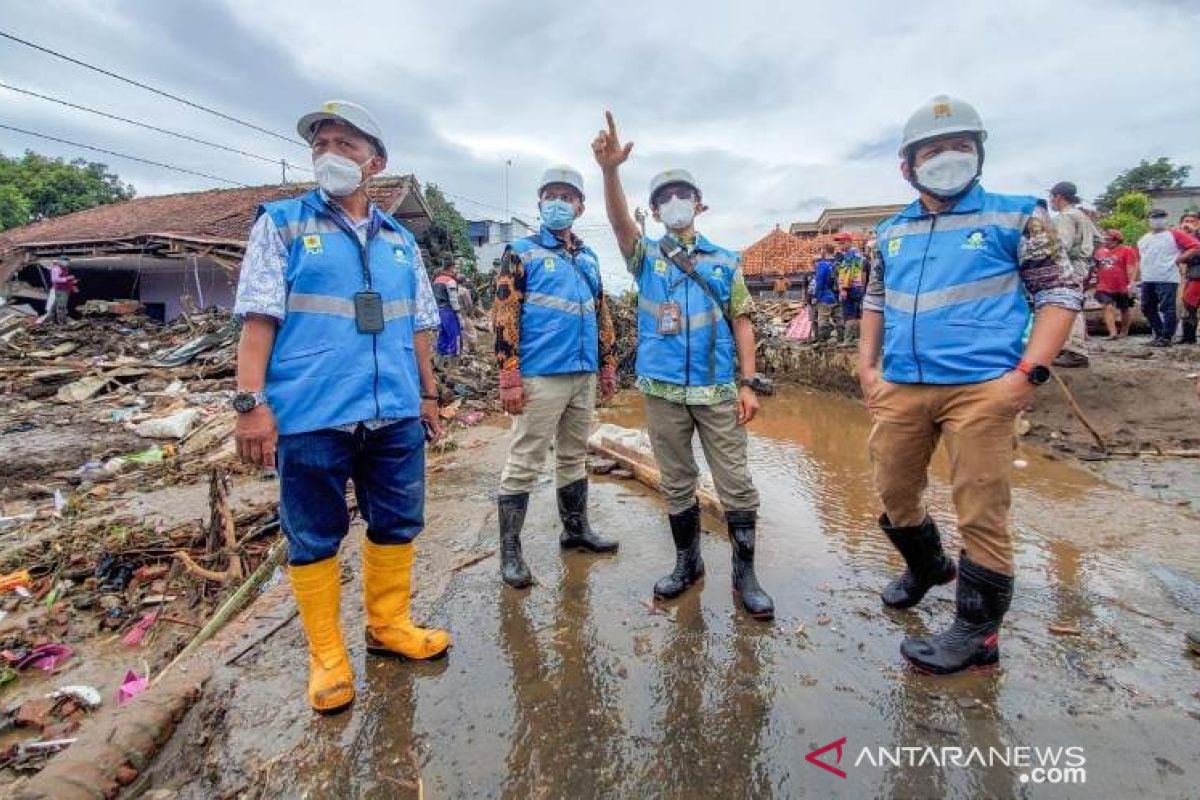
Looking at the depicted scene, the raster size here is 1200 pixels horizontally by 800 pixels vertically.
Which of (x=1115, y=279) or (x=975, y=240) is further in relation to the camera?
(x=1115, y=279)

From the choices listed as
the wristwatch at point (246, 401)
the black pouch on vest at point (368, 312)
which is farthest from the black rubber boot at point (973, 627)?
the wristwatch at point (246, 401)

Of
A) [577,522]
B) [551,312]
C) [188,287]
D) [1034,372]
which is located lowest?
[577,522]

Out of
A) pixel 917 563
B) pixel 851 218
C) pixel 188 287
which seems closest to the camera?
pixel 917 563

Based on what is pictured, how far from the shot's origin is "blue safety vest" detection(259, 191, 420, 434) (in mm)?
2156

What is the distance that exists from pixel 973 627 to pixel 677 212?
2202 millimetres

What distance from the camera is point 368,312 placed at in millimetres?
2264

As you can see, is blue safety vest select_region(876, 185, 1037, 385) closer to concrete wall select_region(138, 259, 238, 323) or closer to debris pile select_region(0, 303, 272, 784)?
debris pile select_region(0, 303, 272, 784)

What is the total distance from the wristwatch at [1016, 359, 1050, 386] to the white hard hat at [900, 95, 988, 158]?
0.91 metres

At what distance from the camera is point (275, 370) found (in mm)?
2166

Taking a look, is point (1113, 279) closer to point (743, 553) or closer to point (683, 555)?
point (743, 553)

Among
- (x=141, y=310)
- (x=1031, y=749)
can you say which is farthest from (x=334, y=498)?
(x=141, y=310)

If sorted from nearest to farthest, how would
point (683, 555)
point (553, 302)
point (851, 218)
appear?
point (683, 555)
point (553, 302)
point (851, 218)

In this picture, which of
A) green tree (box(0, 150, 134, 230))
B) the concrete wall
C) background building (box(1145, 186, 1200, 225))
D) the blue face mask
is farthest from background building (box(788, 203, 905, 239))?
green tree (box(0, 150, 134, 230))

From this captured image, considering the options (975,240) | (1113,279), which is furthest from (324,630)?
(1113,279)
